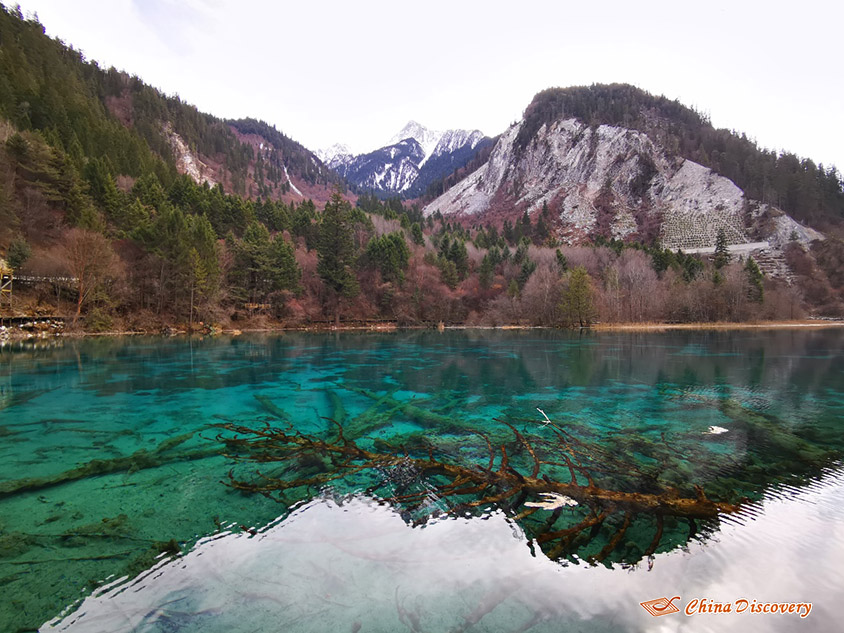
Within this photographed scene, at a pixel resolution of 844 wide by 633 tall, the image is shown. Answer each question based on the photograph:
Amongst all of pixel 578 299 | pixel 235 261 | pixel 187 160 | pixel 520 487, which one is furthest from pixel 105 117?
pixel 520 487

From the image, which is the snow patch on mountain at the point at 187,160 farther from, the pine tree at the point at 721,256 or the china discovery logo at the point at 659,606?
the china discovery logo at the point at 659,606

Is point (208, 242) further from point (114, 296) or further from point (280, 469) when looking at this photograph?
point (280, 469)

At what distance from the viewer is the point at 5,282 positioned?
1407 inches

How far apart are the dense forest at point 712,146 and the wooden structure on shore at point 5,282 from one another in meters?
169

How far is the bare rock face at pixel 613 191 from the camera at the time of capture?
12056cm

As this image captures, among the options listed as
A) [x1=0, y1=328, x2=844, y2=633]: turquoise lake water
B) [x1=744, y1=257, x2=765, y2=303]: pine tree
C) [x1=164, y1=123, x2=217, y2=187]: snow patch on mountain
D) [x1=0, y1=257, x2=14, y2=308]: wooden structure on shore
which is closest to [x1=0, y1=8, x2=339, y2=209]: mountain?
[x1=164, y1=123, x2=217, y2=187]: snow patch on mountain

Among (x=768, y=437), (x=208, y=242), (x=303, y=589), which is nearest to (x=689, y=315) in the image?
(x=768, y=437)

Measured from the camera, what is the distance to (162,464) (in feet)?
23.3

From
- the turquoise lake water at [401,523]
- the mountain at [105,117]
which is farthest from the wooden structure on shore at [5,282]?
the turquoise lake water at [401,523]

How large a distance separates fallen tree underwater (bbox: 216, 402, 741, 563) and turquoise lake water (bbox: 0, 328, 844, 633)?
0.05 m

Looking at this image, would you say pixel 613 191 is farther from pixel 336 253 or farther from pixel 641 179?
pixel 336 253

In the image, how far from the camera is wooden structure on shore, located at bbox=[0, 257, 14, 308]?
3362cm

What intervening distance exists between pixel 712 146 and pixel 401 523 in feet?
659

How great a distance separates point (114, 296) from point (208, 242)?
11.9 metres
